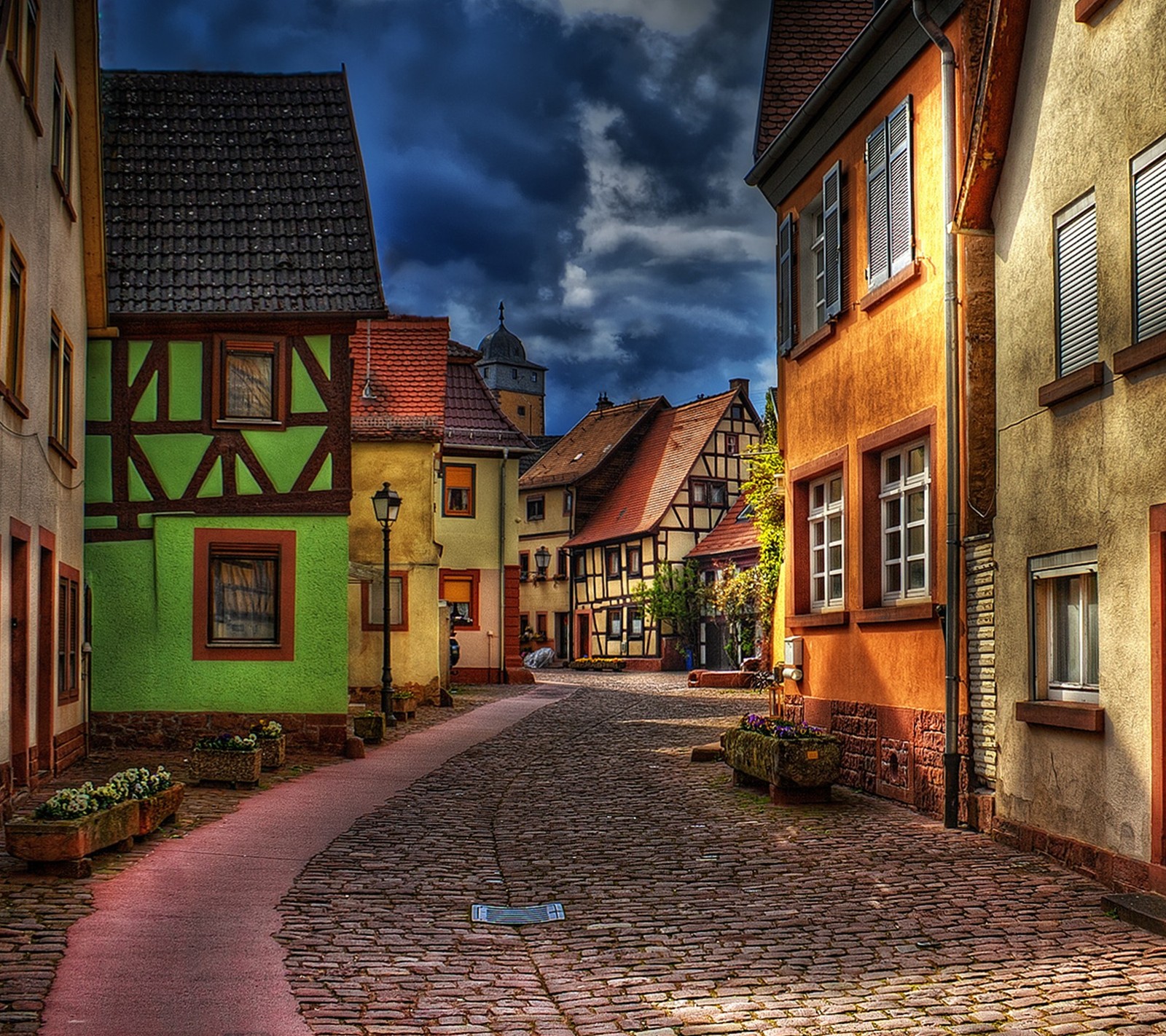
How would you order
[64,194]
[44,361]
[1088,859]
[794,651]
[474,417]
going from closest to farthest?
[1088,859], [44,361], [64,194], [794,651], [474,417]

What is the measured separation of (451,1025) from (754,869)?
4.30m

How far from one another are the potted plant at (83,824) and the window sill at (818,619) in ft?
23.7

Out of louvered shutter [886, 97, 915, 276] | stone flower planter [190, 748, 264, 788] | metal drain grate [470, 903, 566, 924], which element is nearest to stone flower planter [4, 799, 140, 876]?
metal drain grate [470, 903, 566, 924]

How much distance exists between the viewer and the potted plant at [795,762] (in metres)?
13.3

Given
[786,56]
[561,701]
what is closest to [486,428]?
[561,701]

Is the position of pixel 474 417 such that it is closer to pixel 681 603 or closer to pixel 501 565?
pixel 501 565

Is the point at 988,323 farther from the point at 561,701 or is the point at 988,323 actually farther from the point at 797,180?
the point at 561,701

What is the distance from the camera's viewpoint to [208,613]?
18.5 m

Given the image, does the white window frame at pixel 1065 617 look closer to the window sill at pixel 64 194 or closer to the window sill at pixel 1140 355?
the window sill at pixel 1140 355

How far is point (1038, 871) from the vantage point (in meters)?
9.99

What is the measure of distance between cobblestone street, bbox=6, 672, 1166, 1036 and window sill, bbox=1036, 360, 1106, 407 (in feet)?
10.6

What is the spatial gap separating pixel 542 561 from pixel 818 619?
39828 mm

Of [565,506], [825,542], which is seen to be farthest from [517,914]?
[565,506]

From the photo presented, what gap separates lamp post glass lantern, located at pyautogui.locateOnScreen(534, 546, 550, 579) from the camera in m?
52.0
